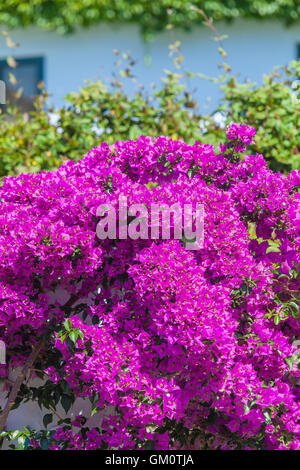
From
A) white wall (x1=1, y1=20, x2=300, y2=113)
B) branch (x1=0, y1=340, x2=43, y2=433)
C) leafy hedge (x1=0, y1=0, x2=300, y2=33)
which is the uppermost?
leafy hedge (x1=0, y1=0, x2=300, y2=33)

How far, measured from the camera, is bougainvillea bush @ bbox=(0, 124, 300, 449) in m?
1.95

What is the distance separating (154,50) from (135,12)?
1.81 ft

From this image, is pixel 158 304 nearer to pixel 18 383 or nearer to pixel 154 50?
pixel 18 383

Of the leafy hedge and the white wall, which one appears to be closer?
the leafy hedge

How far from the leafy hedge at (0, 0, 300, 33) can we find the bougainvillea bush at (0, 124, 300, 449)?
18.0ft

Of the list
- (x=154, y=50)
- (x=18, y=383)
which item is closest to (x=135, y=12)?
(x=154, y=50)

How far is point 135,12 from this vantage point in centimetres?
760

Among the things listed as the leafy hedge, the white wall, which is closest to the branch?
the white wall

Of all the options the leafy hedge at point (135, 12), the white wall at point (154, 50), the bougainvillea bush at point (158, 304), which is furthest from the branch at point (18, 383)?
the leafy hedge at point (135, 12)

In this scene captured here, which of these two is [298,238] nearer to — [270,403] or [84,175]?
[270,403]

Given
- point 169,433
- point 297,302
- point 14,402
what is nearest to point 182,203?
point 297,302

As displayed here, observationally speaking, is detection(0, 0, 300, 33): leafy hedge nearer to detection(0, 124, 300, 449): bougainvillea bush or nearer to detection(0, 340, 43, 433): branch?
detection(0, 124, 300, 449): bougainvillea bush

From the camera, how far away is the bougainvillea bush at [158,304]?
195cm

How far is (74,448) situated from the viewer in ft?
7.32
